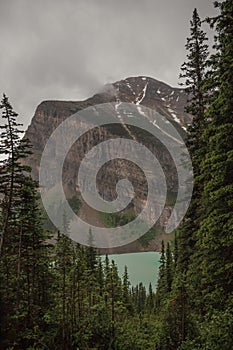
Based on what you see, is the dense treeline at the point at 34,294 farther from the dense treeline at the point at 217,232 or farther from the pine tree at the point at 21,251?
the dense treeline at the point at 217,232

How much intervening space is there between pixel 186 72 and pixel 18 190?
11.0 metres

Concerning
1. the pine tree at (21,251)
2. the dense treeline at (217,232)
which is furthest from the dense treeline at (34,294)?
the dense treeline at (217,232)

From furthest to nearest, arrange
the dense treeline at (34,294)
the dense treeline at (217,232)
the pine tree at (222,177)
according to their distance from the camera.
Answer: the dense treeline at (34,294)
the pine tree at (222,177)
the dense treeline at (217,232)

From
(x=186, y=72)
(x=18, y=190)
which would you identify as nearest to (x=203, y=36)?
(x=186, y=72)

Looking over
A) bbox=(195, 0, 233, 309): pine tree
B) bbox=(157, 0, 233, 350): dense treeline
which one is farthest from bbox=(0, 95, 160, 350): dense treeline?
bbox=(195, 0, 233, 309): pine tree

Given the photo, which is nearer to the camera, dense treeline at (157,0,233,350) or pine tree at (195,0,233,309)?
dense treeline at (157,0,233,350)

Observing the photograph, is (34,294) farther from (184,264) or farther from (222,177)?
(222,177)

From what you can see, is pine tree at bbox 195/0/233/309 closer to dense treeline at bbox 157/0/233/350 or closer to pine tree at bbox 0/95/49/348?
dense treeline at bbox 157/0/233/350

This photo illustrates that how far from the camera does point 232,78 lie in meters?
12.5

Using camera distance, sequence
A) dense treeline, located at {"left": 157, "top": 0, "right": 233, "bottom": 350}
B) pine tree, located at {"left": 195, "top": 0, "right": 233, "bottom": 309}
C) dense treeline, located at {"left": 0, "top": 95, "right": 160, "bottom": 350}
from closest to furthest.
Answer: dense treeline, located at {"left": 157, "top": 0, "right": 233, "bottom": 350}
pine tree, located at {"left": 195, "top": 0, "right": 233, "bottom": 309}
dense treeline, located at {"left": 0, "top": 95, "right": 160, "bottom": 350}

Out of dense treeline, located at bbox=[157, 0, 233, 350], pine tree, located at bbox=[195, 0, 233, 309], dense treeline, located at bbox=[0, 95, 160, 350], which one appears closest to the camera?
dense treeline, located at bbox=[157, 0, 233, 350]

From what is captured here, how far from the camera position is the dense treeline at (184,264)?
12.5m

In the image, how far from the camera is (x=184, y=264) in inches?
854

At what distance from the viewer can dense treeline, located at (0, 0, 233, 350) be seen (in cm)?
1253
